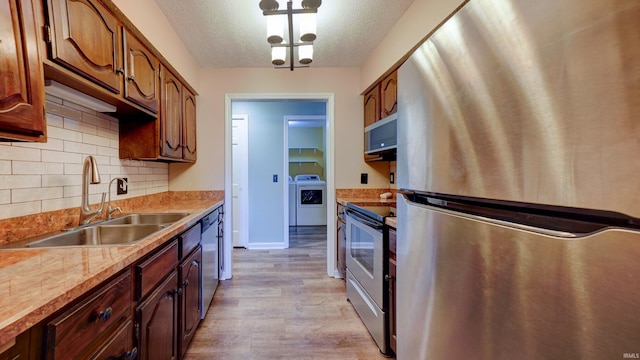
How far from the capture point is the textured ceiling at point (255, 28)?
1812 mm

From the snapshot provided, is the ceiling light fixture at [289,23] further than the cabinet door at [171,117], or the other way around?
the cabinet door at [171,117]

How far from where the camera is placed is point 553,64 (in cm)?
43

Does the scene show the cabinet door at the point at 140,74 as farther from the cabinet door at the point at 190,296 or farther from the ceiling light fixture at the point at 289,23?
the cabinet door at the point at 190,296

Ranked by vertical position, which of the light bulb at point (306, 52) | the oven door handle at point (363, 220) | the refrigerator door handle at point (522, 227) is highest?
the light bulb at point (306, 52)

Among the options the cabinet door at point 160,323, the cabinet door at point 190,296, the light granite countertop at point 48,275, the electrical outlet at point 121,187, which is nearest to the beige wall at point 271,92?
the electrical outlet at point 121,187

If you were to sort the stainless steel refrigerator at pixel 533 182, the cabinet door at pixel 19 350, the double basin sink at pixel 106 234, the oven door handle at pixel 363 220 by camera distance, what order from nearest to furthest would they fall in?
the stainless steel refrigerator at pixel 533 182 → the cabinet door at pixel 19 350 → the double basin sink at pixel 106 234 → the oven door handle at pixel 363 220

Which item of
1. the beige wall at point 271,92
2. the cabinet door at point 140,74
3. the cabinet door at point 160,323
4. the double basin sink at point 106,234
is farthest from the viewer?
the beige wall at point 271,92

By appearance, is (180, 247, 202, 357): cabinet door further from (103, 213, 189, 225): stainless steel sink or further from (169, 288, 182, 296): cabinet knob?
(103, 213, 189, 225): stainless steel sink

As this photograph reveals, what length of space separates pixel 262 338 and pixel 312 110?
3.10m

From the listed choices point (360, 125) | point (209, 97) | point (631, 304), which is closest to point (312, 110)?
point (360, 125)

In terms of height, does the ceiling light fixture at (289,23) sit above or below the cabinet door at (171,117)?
above

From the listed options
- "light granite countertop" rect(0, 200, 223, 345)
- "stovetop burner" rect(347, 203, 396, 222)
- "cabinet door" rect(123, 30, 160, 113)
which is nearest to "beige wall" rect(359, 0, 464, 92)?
"stovetop burner" rect(347, 203, 396, 222)

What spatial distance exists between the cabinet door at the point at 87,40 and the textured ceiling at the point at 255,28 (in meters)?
0.64

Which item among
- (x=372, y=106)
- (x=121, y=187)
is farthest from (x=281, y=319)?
(x=372, y=106)
